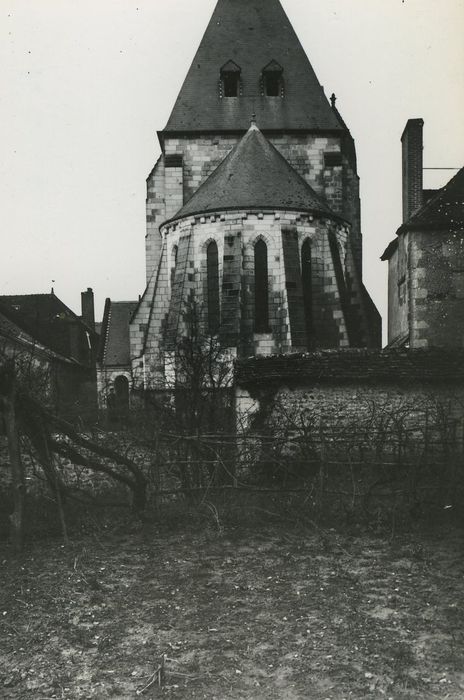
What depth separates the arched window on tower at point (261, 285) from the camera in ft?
88.8

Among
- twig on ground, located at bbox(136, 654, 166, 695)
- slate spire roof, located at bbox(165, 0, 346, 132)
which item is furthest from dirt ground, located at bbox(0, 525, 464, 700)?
slate spire roof, located at bbox(165, 0, 346, 132)

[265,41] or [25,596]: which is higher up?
[265,41]

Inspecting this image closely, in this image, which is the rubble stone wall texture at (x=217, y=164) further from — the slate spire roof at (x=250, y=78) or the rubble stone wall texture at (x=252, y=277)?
the rubble stone wall texture at (x=252, y=277)

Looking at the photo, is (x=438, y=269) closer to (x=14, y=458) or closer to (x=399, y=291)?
(x=399, y=291)

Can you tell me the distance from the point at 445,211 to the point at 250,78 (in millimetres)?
17140

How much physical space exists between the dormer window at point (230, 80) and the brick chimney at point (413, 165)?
43.7 ft

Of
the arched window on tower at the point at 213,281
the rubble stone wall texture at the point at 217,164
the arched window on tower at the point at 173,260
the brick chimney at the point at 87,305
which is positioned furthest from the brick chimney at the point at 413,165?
the brick chimney at the point at 87,305

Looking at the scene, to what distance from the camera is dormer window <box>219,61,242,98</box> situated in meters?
33.5

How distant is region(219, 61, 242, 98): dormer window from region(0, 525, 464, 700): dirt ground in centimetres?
2670

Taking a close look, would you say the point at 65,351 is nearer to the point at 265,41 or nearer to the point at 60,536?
the point at 265,41

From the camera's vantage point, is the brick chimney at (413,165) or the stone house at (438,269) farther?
the brick chimney at (413,165)

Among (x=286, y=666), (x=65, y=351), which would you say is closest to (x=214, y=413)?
(x=286, y=666)

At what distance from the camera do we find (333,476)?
475 inches

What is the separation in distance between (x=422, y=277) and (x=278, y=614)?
13.4m
